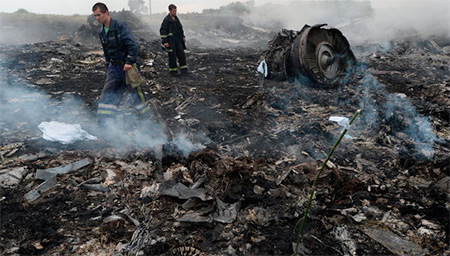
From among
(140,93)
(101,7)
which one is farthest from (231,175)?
(101,7)

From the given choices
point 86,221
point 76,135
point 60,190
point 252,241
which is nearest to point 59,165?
point 60,190

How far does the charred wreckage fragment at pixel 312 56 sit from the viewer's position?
6.98 metres

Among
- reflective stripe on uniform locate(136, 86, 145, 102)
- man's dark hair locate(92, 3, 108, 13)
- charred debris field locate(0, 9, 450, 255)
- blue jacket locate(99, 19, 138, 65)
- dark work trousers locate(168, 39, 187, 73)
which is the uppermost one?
man's dark hair locate(92, 3, 108, 13)

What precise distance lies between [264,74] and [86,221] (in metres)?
5.98

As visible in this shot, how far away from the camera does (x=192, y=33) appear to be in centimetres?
2283

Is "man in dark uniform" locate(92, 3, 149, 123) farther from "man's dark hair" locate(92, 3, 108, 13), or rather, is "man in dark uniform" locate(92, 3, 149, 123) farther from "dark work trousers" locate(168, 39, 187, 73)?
"dark work trousers" locate(168, 39, 187, 73)

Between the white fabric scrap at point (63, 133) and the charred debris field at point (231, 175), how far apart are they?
4.0 inches

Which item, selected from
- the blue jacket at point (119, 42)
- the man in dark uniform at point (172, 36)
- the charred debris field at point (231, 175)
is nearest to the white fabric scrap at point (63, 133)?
the charred debris field at point (231, 175)

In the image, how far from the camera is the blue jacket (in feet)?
14.7

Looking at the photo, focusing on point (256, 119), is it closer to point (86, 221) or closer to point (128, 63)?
point (128, 63)

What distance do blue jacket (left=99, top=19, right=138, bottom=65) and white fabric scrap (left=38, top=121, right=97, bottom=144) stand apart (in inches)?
52.5

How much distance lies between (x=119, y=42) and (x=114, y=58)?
0.96 ft

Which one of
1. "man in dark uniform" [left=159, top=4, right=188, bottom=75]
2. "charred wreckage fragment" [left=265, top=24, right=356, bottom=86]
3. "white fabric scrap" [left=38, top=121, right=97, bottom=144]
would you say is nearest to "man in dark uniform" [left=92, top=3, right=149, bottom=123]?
"white fabric scrap" [left=38, top=121, right=97, bottom=144]

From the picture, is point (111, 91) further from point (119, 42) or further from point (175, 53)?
point (175, 53)
